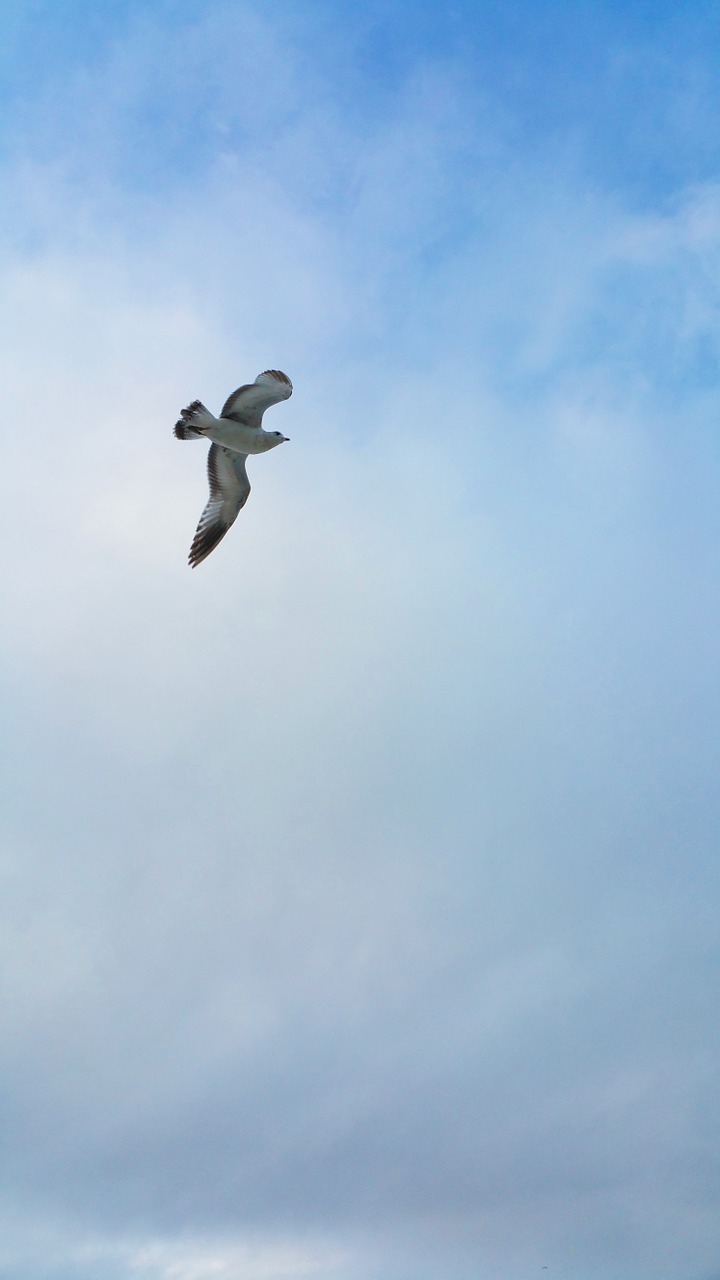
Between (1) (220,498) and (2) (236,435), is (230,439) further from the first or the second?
(1) (220,498)

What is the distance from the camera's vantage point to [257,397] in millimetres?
27625

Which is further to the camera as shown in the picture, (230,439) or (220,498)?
(220,498)

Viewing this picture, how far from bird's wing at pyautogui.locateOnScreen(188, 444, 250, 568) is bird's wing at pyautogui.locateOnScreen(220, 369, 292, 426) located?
173 cm

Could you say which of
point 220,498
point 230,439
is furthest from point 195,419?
point 220,498

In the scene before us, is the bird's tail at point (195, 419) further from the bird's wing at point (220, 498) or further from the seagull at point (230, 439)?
the bird's wing at point (220, 498)

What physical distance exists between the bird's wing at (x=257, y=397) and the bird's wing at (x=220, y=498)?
1735mm

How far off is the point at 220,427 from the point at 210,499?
3.02 meters

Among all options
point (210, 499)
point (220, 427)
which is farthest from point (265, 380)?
point (210, 499)

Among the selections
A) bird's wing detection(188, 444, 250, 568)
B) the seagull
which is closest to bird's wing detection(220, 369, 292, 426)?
the seagull

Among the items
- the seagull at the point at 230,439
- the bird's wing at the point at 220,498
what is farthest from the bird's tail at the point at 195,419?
the bird's wing at the point at 220,498

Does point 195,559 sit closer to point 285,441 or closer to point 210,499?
point 210,499

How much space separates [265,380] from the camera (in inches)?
1074

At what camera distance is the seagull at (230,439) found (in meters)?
27.5

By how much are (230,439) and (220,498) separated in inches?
98.5
